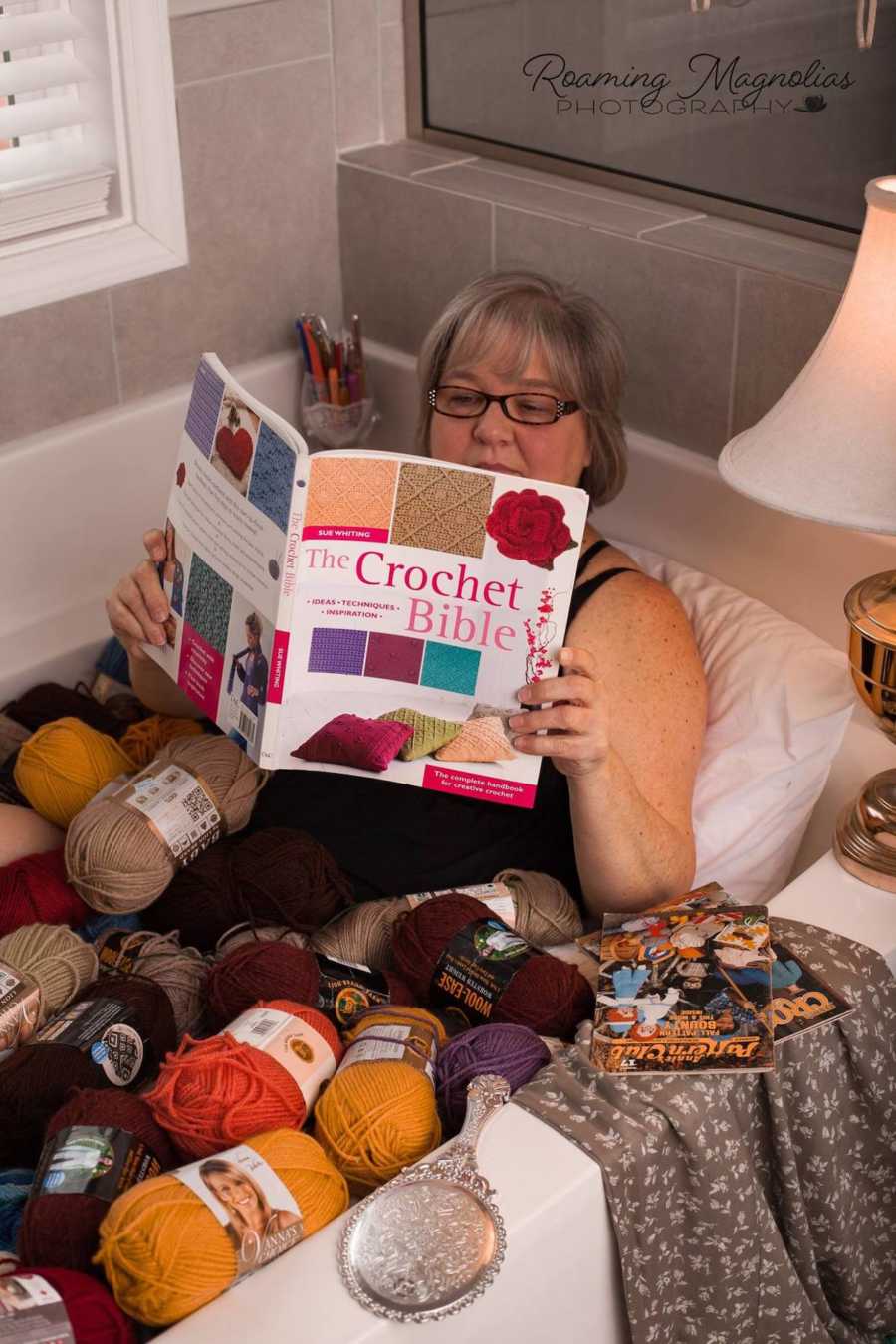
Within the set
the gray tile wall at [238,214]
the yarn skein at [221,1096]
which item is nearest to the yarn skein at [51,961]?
the yarn skein at [221,1096]

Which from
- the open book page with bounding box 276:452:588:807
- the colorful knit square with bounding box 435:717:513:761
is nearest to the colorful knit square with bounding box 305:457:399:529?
the open book page with bounding box 276:452:588:807

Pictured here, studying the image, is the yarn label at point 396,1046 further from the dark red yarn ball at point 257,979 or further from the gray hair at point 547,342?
the gray hair at point 547,342

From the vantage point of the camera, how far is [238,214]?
2.26 metres

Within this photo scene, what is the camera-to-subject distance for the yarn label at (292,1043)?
126 cm

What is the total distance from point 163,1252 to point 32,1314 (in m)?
0.10

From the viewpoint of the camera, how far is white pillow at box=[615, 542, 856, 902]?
1682 millimetres

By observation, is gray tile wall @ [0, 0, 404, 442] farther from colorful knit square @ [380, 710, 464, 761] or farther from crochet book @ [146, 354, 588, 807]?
colorful knit square @ [380, 710, 464, 761]

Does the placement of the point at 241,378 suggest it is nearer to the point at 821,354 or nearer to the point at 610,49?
the point at 610,49

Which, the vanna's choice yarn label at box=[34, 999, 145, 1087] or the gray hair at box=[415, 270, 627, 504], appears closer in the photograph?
the vanna's choice yarn label at box=[34, 999, 145, 1087]

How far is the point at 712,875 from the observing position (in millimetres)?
1697

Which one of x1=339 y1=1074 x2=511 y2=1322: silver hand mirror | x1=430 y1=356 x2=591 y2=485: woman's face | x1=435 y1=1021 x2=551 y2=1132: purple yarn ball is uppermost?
x1=430 y1=356 x2=591 y2=485: woman's face

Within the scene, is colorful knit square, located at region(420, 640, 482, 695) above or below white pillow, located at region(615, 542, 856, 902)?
above

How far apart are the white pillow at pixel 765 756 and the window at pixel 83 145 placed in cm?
109

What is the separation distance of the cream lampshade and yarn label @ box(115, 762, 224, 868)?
2.17 feet
